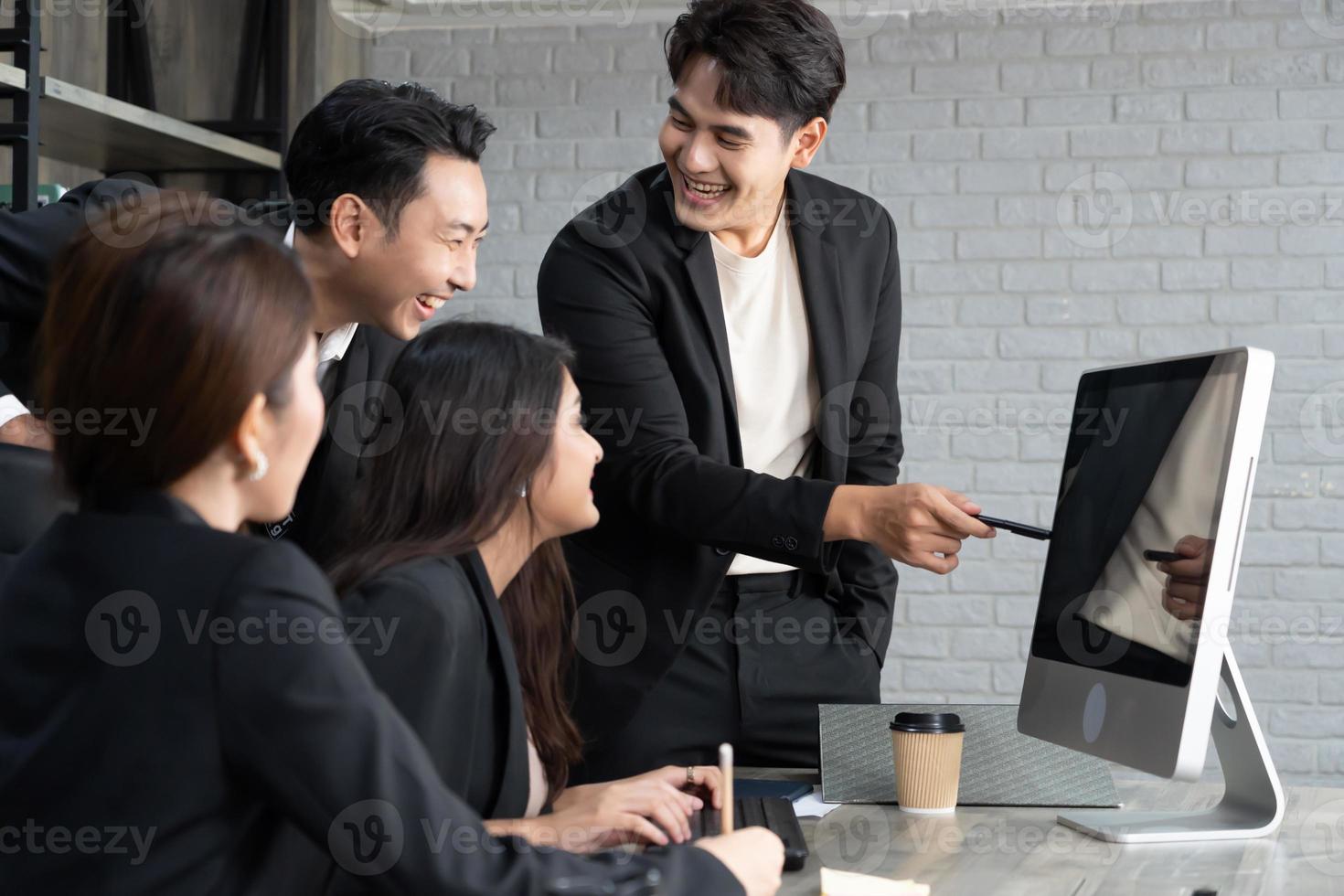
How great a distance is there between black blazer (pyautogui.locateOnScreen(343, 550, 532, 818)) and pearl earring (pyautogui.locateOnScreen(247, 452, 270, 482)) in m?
0.23

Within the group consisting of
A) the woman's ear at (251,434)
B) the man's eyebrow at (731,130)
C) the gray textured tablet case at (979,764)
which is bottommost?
the gray textured tablet case at (979,764)

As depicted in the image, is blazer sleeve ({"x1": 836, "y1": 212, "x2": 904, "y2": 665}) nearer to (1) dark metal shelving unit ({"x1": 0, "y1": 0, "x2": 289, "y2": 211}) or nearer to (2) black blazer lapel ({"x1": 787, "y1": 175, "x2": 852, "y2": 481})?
(2) black blazer lapel ({"x1": 787, "y1": 175, "x2": 852, "y2": 481})

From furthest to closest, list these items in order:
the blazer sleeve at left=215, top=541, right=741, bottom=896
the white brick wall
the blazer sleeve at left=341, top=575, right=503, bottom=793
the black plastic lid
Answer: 1. the white brick wall
2. the black plastic lid
3. the blazer sleeve at left=341, top=575, right=503, bottom=793
4. the blazer sleeve at left=215, top=541, right=741, bottom=896

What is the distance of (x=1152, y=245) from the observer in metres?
3.73

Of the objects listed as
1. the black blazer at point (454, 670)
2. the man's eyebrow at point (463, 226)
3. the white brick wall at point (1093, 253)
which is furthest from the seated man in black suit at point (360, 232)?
the white brick wall at point (1093, 253)

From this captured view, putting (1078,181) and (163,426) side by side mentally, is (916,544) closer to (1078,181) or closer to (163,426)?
(163,426)

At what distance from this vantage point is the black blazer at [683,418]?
5.83 ft

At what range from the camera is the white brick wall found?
363 centimetres

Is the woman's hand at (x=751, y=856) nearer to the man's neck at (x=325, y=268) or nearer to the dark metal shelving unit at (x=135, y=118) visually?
the man's neck at (x=325, y=268)

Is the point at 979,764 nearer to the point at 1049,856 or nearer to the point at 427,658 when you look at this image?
the point at 1049,856

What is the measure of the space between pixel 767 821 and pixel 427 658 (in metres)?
0.41

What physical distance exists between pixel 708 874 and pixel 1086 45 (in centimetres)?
328

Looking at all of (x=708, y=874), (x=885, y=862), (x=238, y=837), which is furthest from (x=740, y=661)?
(x=238, y=837)

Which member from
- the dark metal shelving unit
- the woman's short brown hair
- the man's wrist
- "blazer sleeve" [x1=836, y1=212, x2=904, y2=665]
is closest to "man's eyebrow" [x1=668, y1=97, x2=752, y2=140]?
"blazer sleeve" [x1=836, y1=212, x2=904, y2=665]
